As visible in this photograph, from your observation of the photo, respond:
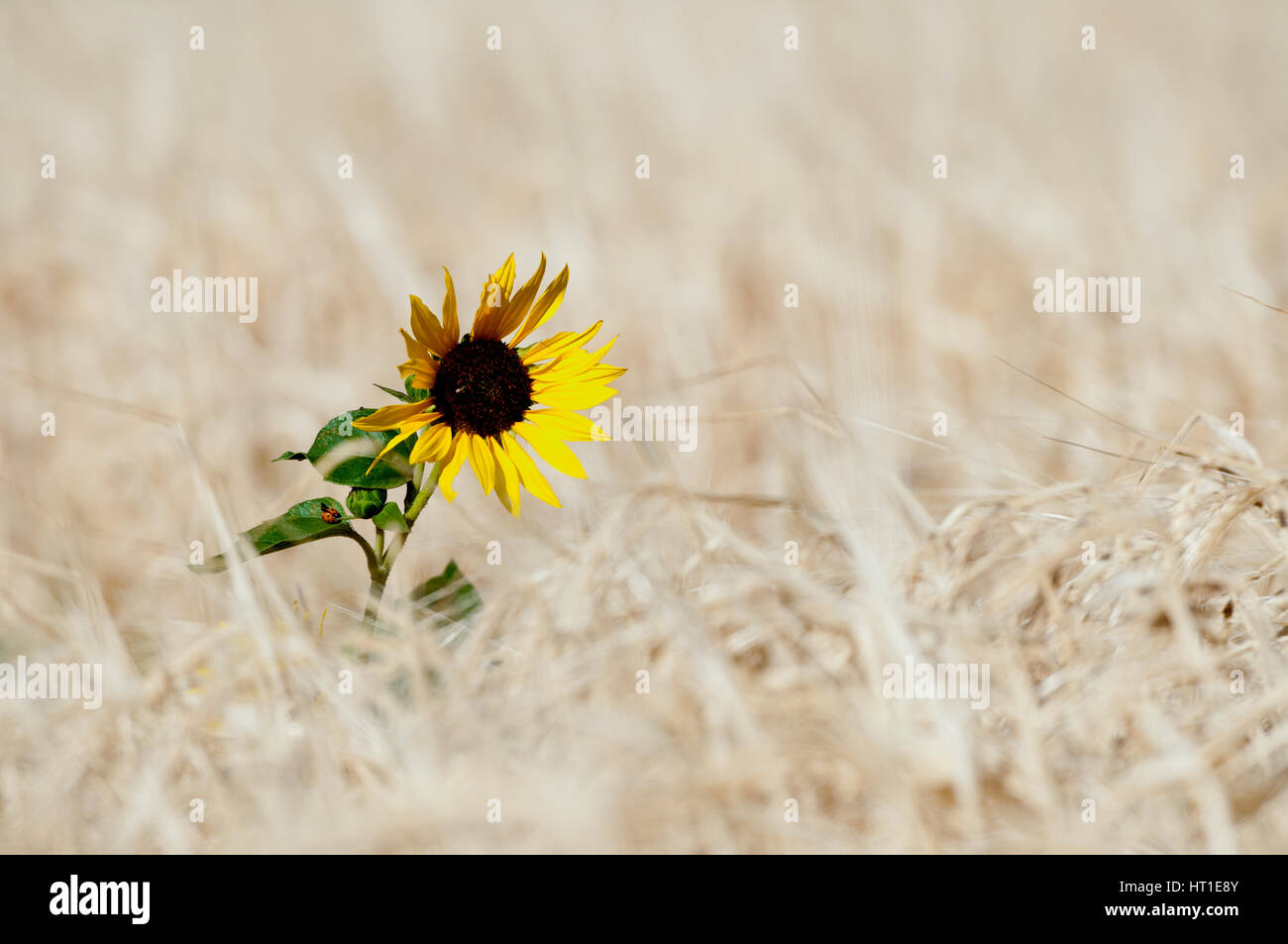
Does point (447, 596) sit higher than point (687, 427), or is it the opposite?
point (687, 427)

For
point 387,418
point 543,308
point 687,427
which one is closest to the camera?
point 387,418

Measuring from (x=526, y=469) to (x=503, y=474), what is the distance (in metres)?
0.02

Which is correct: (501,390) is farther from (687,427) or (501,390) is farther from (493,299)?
(687,427)

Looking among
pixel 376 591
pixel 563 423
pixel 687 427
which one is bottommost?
pixel 376 591

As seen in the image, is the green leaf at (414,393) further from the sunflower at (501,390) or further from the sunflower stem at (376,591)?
the sunflower stem at (376,591)

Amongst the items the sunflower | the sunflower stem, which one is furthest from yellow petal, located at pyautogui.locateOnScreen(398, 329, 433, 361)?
the sunflower stem

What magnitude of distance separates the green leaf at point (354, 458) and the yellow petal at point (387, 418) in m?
0.01

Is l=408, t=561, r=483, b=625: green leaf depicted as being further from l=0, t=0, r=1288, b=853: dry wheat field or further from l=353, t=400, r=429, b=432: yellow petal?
l=353, t=400, r=429, b=432: yellow petal

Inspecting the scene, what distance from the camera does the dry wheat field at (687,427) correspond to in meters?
0.63

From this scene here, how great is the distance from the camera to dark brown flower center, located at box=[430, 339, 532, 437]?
673mm

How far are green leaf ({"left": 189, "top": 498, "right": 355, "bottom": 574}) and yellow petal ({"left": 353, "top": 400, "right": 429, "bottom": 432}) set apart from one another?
0.15ft

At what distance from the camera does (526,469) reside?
0.69 metres

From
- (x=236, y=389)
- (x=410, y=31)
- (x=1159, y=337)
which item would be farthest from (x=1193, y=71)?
(x=236, y=389)

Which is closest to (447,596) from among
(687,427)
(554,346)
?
(554,346)
